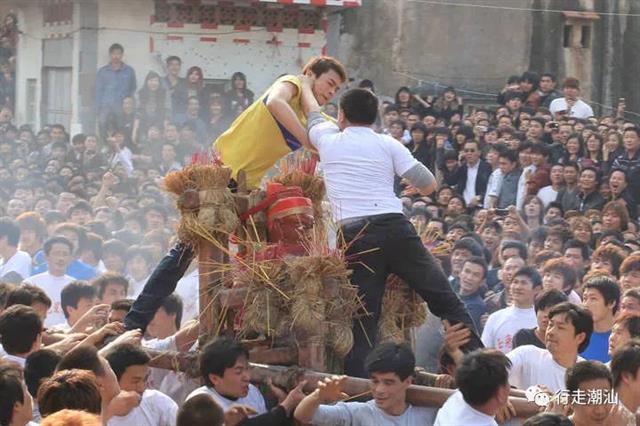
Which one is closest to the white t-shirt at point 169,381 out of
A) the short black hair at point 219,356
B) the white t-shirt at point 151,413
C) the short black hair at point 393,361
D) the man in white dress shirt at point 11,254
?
the white t-shirt at point 151,413

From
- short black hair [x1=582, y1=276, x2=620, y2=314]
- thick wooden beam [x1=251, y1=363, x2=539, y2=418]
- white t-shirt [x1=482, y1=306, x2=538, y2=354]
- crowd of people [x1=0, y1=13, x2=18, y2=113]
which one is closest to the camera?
thick wooden beam [x1=251, y1=363, x2=539, y2=418]

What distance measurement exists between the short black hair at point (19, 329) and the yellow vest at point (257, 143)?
1.48 meters

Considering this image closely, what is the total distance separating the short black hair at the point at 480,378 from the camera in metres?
7.31

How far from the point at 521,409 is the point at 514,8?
21.0 m

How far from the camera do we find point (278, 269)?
8578mm

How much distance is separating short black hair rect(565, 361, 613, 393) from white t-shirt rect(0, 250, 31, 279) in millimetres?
8176

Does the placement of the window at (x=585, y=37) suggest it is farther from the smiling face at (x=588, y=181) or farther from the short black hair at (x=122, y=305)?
the short black hair at (x=122, y=305)

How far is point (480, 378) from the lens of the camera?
7.32 m

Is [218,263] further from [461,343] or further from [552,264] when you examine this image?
[552,264]

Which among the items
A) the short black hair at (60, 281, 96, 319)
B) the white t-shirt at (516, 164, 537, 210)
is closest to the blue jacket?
the white t-shirt at (516, 164, 537, 210)

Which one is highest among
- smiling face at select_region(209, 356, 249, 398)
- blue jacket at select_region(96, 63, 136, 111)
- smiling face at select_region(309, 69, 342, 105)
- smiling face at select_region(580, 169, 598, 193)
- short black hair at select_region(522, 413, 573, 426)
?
smiling face at select_region(309, 69, 342, 105)

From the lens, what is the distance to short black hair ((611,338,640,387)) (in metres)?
8.12

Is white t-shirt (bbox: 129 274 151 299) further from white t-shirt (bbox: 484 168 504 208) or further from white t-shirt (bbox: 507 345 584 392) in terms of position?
white t-shirt (bbox: 507 345 584 392)

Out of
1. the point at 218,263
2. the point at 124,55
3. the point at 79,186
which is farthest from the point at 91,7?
the point at 218,263
